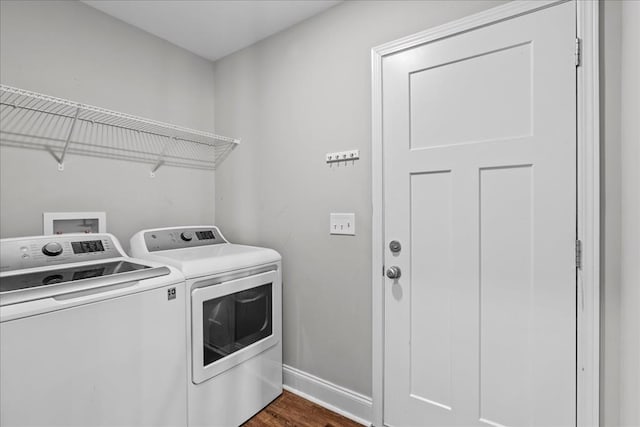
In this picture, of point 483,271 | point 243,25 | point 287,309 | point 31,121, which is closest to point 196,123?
point 243,25

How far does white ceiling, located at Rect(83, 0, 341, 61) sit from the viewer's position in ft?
6.09

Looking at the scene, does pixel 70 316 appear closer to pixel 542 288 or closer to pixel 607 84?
pixel 542 288

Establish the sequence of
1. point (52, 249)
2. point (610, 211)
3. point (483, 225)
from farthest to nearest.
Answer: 1. point (52, 249)
2. point (483, 225)
3. point (610, 211)

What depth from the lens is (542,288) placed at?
4.14ft

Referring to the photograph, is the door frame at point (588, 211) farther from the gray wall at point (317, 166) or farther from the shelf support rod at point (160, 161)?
the shelf support rod at point (160, 161)

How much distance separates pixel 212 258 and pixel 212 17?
1553 millimetres

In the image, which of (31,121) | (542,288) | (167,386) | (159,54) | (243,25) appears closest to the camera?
(542,288)

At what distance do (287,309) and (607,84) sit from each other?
198 centimetres

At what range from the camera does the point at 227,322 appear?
1.69 m

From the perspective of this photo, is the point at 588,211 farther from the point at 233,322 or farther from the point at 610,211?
the point at 233,322

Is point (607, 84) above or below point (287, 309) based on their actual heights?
above

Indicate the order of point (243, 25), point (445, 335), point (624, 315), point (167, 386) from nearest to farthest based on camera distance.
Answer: point (624, 315), point (167, 386), point (445, 335), point (243, 25)

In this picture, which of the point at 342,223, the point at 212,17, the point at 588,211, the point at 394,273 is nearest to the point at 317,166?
the point at 342,223

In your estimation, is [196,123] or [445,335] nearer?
[445,335]
